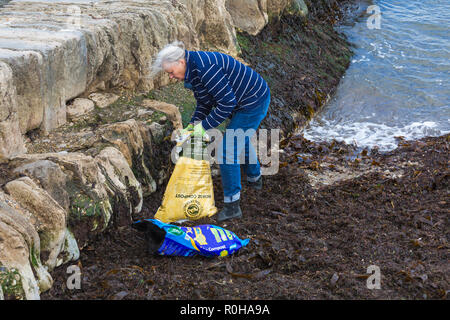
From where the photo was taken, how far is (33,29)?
5.23 meters

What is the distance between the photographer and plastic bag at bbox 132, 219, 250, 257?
4.15 meters

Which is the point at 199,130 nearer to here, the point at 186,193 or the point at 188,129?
the point at 188,129

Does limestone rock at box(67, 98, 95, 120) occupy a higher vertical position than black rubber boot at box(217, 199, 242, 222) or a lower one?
higher

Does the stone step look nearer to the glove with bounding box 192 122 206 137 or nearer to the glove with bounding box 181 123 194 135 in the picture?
the glove with bounding box 181 123 194 135

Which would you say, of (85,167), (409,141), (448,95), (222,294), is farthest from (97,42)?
(448,95)

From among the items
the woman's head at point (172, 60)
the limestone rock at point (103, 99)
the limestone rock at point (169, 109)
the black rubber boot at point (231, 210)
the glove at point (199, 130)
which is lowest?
the black rubber boot at point (231, 210)

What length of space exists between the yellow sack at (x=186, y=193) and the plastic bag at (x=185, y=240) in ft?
1.91

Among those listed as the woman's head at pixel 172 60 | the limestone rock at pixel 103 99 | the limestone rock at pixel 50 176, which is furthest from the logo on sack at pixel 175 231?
the limestone rock at pixel 103 99

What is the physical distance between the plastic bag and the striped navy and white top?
101 centimetres

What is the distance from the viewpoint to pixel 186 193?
4.94m

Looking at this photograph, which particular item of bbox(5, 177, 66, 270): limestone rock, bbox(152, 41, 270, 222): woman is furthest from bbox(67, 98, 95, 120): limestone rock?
bbox(5, 177, 66, 270): limestone rock

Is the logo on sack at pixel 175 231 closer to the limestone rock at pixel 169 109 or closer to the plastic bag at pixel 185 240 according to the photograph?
the plastic bag at pixel 185 240

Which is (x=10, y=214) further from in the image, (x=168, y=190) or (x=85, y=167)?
(x=168, y=190)

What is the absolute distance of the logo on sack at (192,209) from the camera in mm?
4941
